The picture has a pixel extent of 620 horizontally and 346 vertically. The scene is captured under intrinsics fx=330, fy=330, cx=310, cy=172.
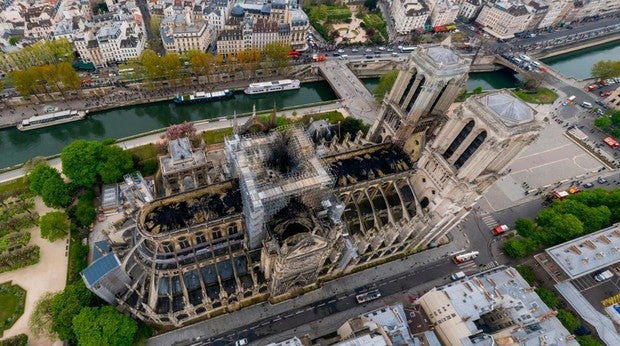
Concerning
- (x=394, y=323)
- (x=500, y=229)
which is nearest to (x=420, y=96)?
(x=394, y=323)

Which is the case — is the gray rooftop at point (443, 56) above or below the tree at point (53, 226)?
above

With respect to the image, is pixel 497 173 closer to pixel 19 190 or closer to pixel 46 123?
pixel 19 190

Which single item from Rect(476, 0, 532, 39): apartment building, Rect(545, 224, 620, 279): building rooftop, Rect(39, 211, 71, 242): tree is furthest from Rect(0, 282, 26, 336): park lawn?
Rect(476, 0, 532, 39): apartment building

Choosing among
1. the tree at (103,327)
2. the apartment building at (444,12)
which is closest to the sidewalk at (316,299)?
the tree at (103,327)

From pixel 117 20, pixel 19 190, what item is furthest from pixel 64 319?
pixel 117 20

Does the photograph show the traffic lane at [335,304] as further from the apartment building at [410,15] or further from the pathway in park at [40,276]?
the apartment building at [410,15]

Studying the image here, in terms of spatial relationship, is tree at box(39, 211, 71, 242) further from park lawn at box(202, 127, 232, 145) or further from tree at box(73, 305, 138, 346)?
park lawn at box(202, 127, 232, 145)
